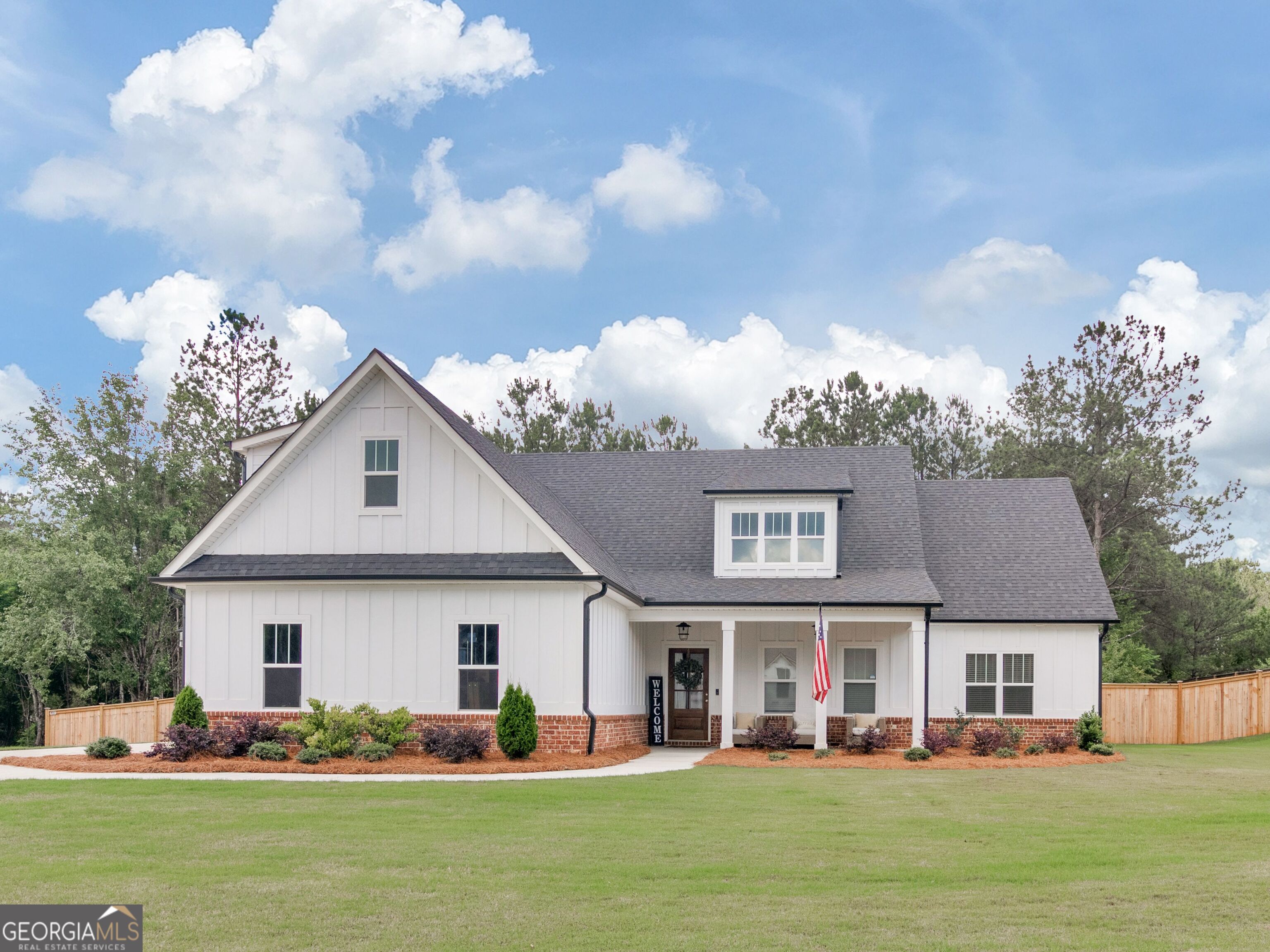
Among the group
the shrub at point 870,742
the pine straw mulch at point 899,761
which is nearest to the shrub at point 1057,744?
the pine straw mulch at point 899,761

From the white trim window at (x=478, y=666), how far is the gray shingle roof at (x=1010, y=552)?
972 cm

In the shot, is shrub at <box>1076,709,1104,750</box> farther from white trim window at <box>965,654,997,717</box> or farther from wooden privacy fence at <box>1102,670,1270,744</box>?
wooden privacy fence at <box>1102,670,1270,744</box>

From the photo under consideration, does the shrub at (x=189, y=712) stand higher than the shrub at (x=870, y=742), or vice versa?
the shrub at (x=189, y=712)

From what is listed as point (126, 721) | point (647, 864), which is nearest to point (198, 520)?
point (126, 721)

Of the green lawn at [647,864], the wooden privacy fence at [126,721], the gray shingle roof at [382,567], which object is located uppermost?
the gray shingle roof at [382,567]

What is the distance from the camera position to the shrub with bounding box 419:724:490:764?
64.3 feet

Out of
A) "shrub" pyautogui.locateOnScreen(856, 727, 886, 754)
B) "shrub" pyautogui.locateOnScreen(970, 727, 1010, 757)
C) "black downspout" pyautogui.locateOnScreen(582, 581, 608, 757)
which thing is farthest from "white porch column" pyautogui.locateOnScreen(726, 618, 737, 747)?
"shrub" pyautogui.locateOnScreen(970, 727, 1010, 757)

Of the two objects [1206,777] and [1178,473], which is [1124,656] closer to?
[1178,473]

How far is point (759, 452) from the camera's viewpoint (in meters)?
29.2

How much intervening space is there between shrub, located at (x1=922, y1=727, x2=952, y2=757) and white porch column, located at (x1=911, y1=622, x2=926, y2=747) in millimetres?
344

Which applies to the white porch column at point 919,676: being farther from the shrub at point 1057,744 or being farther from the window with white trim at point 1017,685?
the shrub at point 1057,744

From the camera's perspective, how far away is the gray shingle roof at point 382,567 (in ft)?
69.7

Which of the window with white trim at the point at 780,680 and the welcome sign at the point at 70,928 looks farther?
the window with white trim at the point at 780,680

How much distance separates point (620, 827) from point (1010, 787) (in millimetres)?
7281
